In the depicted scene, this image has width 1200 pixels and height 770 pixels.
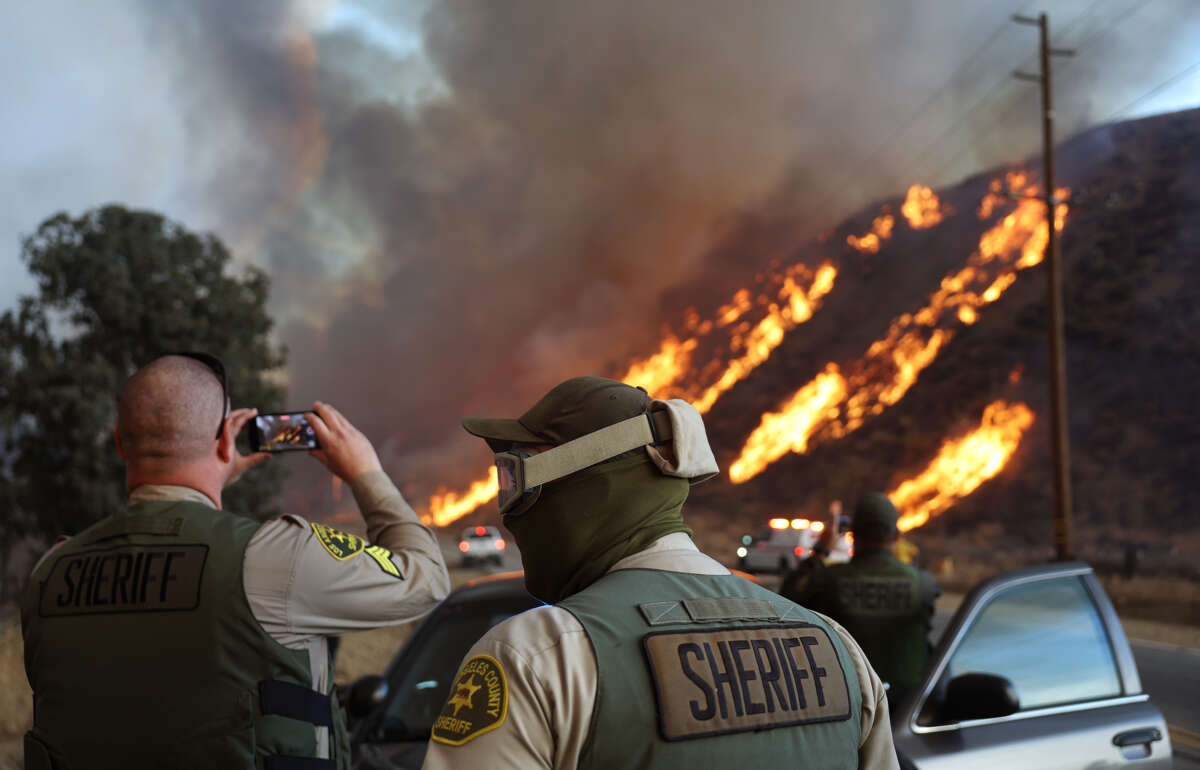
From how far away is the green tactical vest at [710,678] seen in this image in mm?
1385

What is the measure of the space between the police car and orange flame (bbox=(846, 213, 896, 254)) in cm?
11870

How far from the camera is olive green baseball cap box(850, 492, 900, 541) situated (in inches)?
184

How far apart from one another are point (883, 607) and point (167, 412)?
338 cm

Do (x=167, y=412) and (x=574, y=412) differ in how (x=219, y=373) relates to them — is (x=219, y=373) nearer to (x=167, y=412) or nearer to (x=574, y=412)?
(x=167, y=412)

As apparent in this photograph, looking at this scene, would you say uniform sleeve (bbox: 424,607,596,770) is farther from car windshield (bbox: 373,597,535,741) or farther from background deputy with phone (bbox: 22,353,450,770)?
car windshield (bbox: 373,597,535,741)

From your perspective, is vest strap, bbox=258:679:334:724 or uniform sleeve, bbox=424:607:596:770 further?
vest strap, bbox=258:679:334:724

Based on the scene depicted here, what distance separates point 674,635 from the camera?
57.5 inches

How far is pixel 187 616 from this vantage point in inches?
86.1

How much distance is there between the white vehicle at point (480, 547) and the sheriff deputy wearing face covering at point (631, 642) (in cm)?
3332

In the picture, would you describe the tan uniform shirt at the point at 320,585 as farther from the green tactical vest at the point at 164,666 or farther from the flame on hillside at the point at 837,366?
the flame on hillside at the point at 837,366

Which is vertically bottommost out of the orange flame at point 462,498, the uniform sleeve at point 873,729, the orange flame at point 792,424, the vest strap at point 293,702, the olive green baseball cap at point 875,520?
the vest strap at point 293,702

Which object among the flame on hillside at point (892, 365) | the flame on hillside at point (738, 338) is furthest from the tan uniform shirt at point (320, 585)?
the flame on hillside at point (738, 338)

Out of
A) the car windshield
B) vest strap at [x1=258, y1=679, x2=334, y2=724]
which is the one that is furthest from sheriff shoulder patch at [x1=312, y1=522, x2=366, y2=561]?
the car windshield

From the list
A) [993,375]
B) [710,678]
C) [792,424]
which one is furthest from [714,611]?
[792,424]
